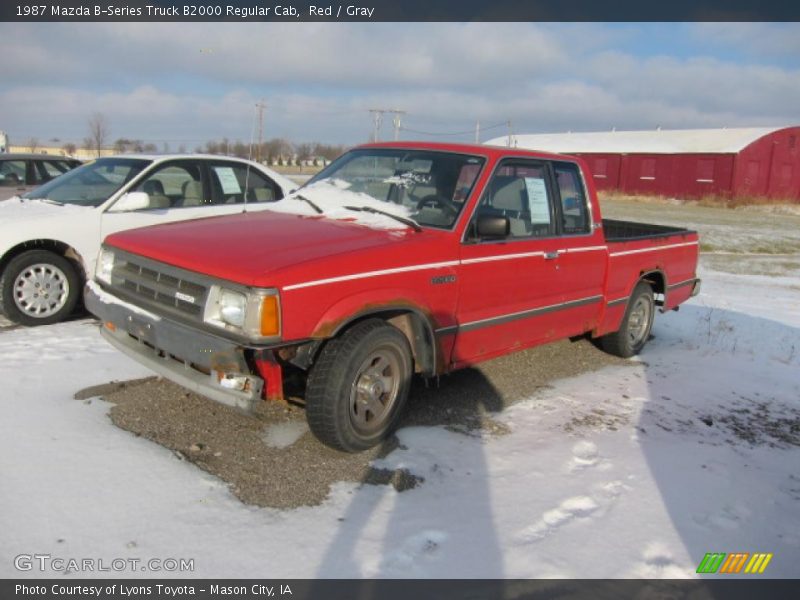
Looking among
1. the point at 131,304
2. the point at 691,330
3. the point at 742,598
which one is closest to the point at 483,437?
the point at 742,598

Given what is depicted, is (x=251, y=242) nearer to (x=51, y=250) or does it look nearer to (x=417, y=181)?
(x=417, y=181)

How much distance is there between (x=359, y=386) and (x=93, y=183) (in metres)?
4.76

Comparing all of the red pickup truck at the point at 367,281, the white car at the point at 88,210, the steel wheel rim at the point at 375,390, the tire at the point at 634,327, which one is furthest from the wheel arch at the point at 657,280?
the white car at the point at 88,210

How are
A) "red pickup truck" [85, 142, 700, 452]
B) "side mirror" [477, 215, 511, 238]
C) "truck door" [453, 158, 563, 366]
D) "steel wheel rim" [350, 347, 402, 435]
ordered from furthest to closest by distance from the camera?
1. "truck door" [453, 158, 563, 366]
2. "side mirror" [477, 215, 511, 238]
3. "steel wheel rim" [350, 347, 402, 435]
4. "red pickup truck" [85, 142, 700, 452]

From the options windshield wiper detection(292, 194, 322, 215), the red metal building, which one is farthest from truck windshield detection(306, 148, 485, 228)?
the red metal building

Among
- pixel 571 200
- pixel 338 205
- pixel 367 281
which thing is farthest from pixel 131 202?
pixel 571 200

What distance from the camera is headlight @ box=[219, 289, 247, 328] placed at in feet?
11.3

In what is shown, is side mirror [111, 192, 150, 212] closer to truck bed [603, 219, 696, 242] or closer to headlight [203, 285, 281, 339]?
headlight [203, 285, 281, 339]

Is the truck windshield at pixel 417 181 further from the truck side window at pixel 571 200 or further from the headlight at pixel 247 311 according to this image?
the headlight at pixel 247 311

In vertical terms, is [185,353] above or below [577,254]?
below

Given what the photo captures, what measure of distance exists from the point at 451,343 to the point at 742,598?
7.10ft

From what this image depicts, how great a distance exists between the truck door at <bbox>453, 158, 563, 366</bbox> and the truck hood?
596mm

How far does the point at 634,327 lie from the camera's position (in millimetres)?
6805

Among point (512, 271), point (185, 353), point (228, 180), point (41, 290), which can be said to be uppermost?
point (228, 180)
